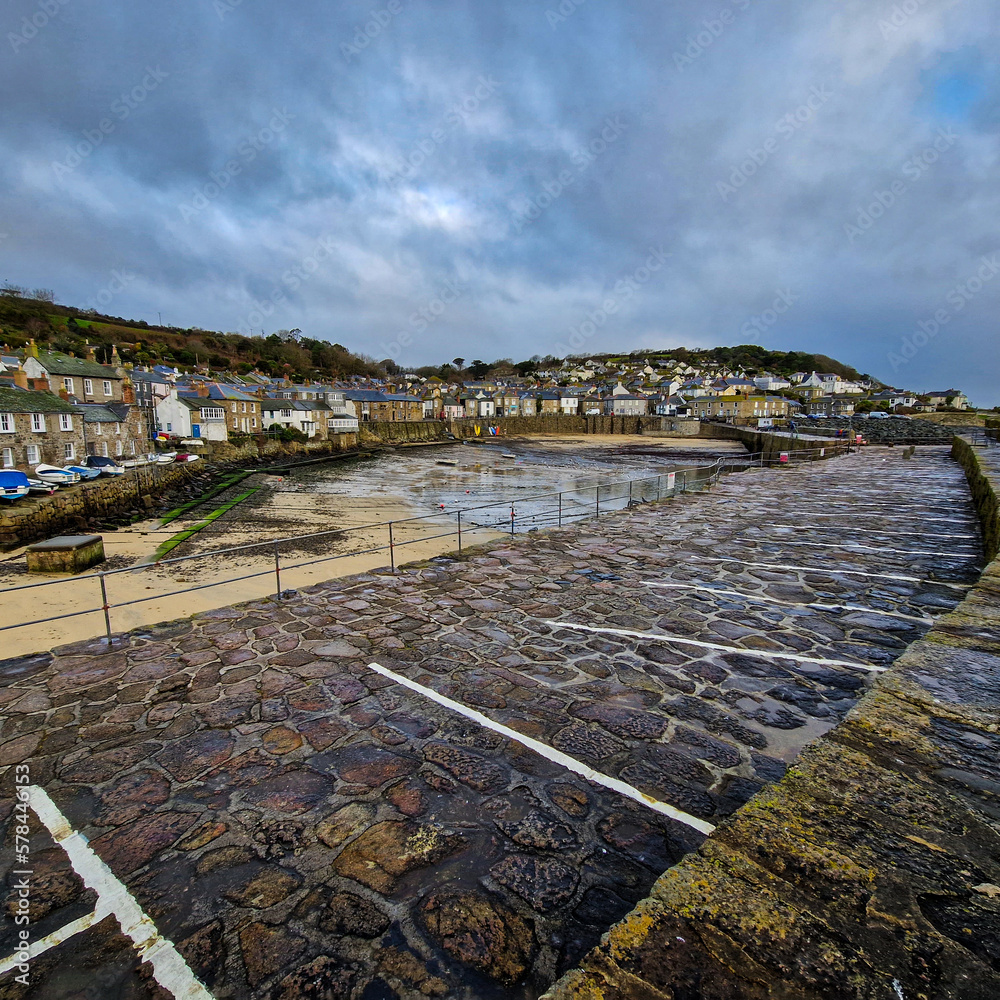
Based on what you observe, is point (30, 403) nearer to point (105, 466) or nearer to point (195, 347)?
point (105, 466)

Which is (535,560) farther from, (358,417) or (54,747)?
(358,417)

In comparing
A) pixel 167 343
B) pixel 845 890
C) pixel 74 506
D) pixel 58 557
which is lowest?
pixel 58 557

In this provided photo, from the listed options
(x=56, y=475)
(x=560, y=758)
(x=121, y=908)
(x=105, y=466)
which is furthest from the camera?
(x=105, y=466)

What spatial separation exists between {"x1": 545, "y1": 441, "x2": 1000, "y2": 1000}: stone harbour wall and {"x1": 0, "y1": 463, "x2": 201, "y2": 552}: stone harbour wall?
30160 mm

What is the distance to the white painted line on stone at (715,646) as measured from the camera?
4.82m

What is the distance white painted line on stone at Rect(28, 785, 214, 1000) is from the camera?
7.25 feet

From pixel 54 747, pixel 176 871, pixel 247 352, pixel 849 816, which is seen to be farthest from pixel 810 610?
pixel 247 352

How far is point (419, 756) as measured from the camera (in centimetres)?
374

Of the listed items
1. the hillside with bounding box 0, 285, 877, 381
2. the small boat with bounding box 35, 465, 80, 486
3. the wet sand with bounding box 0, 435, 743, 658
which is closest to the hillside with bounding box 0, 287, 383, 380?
the hillside with bounding box 0, 285, 877, 381

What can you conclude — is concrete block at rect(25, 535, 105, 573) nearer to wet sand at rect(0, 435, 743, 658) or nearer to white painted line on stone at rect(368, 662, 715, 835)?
wet sand at rect(0, 435, 743, 658)

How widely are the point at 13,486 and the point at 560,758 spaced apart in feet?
115

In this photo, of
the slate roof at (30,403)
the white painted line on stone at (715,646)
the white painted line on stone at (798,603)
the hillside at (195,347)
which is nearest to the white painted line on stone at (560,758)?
the white painted line on stone at (715,646)

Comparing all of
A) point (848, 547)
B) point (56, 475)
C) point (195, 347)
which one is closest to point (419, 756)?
point (848, 547)

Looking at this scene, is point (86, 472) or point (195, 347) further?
point (195, 347)
